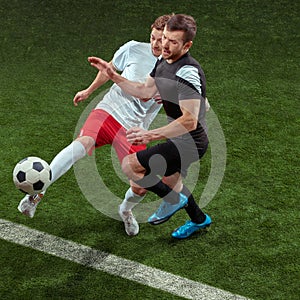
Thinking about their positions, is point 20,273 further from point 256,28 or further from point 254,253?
point 256,28

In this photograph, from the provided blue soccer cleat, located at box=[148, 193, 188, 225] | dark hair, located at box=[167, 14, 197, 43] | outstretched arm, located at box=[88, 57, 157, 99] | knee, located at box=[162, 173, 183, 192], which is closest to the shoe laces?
blue soccer cleat, located at box=[148, 193, 188, 225]

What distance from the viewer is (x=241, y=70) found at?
7.96m

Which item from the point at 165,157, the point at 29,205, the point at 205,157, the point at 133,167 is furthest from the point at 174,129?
the point at 205,157

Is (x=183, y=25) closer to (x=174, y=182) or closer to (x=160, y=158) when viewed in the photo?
(x=160, y=158)

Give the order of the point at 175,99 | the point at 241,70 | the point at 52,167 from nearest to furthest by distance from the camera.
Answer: the point at 175,99, the point at 52,167, the point at 241,70

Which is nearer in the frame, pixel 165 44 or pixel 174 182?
pixel 165 44

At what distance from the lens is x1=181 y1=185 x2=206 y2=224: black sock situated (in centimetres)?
499

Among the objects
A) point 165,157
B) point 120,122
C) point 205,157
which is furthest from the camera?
point 205,157

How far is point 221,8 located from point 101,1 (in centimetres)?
162

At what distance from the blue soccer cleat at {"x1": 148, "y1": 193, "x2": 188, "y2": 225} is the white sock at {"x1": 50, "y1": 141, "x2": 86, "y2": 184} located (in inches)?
26.5

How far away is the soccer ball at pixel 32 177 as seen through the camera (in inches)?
186

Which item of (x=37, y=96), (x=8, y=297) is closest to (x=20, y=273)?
(x=8, y=297)

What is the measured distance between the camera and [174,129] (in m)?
4.53

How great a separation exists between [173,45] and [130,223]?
134cm
